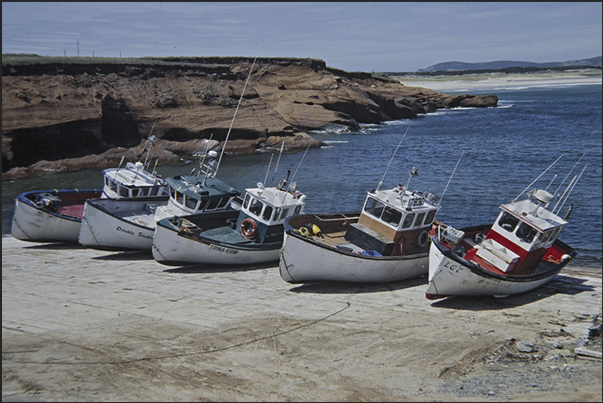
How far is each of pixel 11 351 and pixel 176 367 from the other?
348 cm

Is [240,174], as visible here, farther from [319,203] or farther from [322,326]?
[322,326]

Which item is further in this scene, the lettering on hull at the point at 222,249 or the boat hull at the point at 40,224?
the boat hull at the point at 40,224

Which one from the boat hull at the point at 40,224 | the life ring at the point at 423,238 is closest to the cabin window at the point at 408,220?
the life ring at the point at 423,238

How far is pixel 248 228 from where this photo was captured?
18516mm

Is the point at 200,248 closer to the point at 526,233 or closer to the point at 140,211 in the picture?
the point at 140,211

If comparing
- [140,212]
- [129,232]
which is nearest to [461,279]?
[129,232]

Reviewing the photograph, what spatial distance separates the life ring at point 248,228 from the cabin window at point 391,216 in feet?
15.3

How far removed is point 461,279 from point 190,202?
400 inches

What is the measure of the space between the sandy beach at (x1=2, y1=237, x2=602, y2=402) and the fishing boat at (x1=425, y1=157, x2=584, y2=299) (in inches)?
22.4

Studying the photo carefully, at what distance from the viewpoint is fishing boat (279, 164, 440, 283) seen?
15078 mm

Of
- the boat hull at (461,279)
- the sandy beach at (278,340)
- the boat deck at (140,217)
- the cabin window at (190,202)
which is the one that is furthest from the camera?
the boat deck at (140,217)

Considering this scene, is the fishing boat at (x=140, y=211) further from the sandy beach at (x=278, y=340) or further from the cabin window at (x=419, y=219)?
the cabin window at (x=419, y=219)

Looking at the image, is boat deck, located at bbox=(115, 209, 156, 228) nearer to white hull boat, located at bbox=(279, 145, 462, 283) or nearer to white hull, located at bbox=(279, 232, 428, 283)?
white hull boat, located at bbox=(279, 145, 462, 283)

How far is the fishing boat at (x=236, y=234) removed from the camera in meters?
16.9
